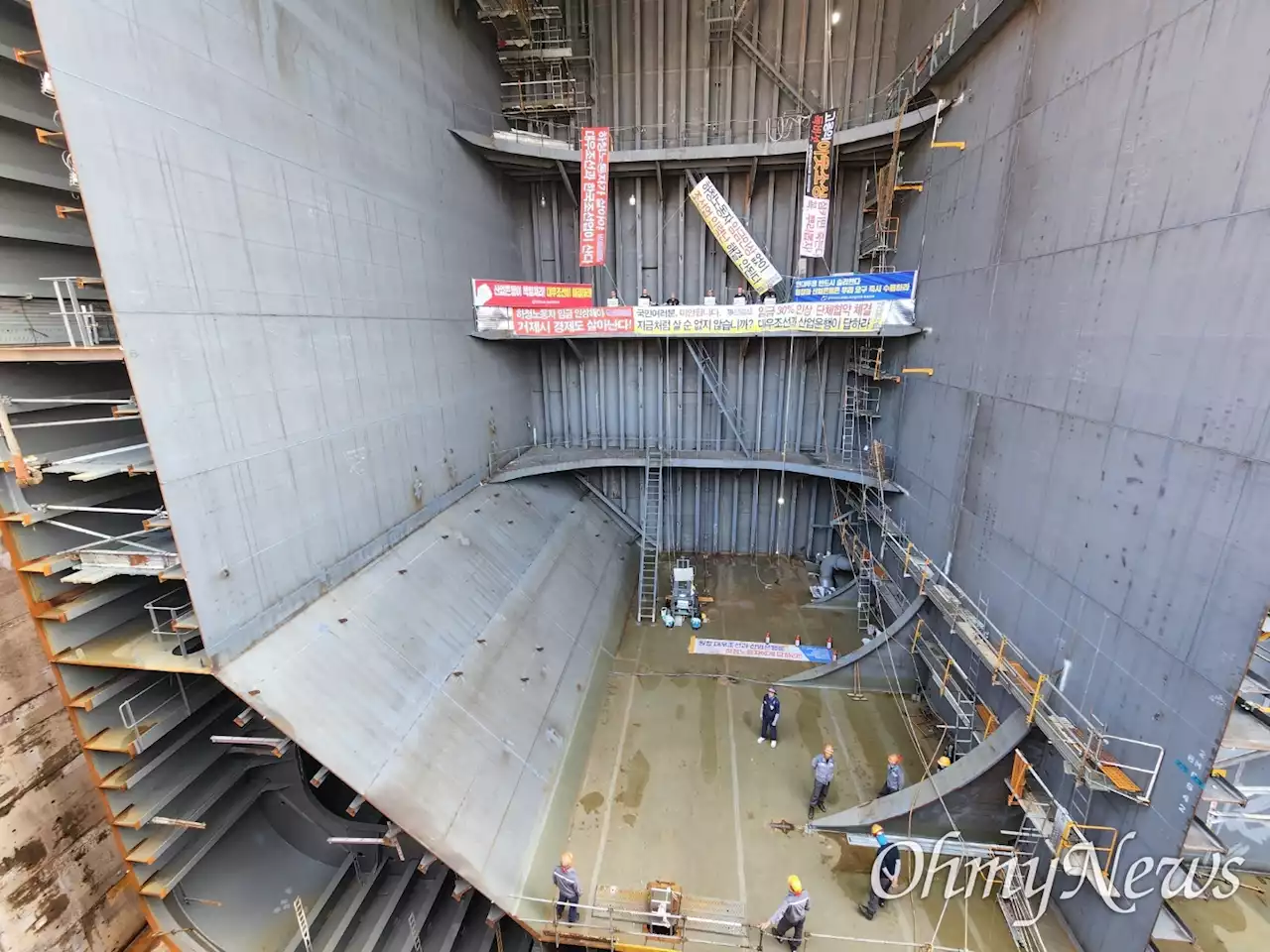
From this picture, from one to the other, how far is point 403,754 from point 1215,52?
9.04 m

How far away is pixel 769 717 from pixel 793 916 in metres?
2.63

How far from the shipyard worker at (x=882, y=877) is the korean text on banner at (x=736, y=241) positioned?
31.1 ft

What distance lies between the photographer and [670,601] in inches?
426

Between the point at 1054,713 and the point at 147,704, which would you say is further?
the point at 147,704

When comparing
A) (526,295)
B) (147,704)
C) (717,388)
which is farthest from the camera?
(717,388)

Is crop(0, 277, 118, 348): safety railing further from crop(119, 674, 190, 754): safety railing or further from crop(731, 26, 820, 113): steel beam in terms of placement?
crop(731, 26, 820, 113): steel beam

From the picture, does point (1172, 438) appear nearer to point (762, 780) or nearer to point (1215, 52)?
point (1215, 52)

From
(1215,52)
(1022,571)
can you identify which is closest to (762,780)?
(1022,571)

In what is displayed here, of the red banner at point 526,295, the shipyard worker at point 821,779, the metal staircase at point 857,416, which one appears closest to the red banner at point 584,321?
the red banner at point 526,295

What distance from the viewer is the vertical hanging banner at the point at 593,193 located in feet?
32.6

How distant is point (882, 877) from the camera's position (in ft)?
18.3

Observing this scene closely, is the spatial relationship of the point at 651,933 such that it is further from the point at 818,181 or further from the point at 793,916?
the point at 818,181

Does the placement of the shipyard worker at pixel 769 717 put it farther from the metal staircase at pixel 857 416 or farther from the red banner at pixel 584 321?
the red banner at pixel 584 321

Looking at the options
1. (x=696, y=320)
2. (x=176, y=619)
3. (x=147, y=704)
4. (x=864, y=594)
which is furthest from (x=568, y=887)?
(x=696, y=320)
